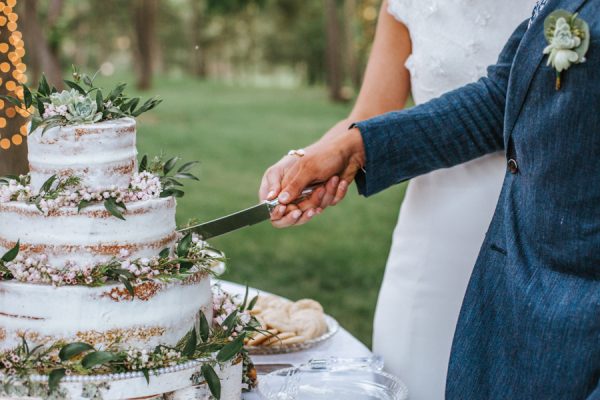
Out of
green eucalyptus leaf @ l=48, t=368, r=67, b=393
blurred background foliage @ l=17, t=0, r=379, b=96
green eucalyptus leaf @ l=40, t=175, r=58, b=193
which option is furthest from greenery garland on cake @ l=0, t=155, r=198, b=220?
blurred background foliage @ l=17, t=0, r=379, b=96

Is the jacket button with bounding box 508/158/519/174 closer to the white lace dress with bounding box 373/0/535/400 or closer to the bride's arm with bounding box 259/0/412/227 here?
the white lace dress with bounding box 373/0/535/400

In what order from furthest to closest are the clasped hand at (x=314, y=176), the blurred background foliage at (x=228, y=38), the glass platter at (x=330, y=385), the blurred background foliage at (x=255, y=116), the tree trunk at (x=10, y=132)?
the blurred background foliage at (x=228, y=38), the blurred background foliage at (x=255, y=116), the tree trunk at (x=10, y=132), the clasped hand at (x=314, y=176), the glass platter at (x=330, y=385)

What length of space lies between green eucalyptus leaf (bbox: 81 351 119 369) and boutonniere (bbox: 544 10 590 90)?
3.26 feet

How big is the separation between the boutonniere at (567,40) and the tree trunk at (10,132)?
240cm

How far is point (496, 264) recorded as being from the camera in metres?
1.69

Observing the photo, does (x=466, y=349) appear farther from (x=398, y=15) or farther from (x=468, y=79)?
(x=398, y=15)

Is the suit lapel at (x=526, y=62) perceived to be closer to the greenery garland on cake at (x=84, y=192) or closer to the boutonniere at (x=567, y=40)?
the boutonniere at (x=567, y=40)

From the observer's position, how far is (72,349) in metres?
1.43

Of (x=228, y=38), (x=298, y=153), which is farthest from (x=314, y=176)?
(x=228, y=38)

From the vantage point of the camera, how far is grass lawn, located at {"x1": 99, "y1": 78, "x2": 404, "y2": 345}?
24.1ft

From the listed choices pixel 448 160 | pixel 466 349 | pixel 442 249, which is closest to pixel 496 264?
pixel 466 349

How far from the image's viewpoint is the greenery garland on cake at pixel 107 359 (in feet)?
4.72

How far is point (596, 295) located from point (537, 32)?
1.83 ft

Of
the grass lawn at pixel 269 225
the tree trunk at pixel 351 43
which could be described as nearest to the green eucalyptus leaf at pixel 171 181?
the grass lawn at pixel 269 225
